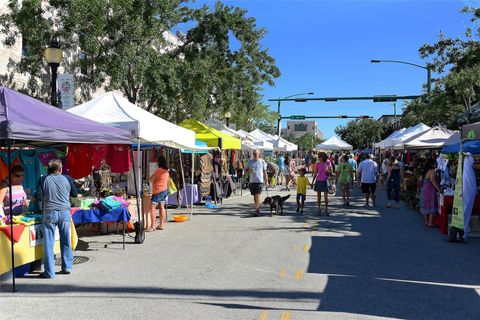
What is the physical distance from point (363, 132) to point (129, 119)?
77.0 meters

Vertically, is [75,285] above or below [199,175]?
below

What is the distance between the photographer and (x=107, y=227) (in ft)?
35.7

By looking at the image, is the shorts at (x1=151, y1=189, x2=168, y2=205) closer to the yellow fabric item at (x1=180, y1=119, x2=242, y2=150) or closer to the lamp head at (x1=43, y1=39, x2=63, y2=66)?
the lamp head at (x1=43, y1=39, x2=63, y2=66)

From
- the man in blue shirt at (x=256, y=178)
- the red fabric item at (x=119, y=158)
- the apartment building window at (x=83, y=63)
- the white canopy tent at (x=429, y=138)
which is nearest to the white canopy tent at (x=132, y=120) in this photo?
the red fabric item at (x=119, y=158)

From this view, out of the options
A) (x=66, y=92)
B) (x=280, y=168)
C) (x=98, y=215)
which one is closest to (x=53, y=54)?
(x=66, y=92)

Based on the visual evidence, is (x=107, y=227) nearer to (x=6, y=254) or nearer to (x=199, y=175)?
(x=6, y=254)

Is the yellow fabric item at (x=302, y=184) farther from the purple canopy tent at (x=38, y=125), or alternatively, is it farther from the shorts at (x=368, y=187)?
the purple canopy tent at (x=38, y=125)

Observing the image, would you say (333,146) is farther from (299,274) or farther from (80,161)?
(299,274)

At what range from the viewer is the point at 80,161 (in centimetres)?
1116

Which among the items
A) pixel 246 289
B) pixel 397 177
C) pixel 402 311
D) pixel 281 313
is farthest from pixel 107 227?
pixel 397 177

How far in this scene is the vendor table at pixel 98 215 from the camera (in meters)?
9.10

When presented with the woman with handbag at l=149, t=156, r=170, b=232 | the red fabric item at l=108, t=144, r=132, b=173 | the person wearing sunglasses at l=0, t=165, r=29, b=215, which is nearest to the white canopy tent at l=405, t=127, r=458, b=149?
the woman with handbag at l=149, t=156, r=170, b=232

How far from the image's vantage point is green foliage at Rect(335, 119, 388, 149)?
8131cm

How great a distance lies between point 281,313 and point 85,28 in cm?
1395
